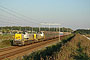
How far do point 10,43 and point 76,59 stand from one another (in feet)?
57.6

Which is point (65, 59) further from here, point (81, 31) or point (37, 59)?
point (81, 31)

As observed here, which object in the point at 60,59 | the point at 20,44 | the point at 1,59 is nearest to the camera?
the point at 60,59

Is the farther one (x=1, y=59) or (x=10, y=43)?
(x=10, y=43)

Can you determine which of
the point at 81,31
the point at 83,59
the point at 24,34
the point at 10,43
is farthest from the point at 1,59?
the point at 81,31

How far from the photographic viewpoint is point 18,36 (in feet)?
77.4

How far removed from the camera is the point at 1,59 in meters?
12.3

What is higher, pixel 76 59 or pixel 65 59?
pixel 65 59

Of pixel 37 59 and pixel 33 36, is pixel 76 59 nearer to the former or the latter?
pixel 37 59

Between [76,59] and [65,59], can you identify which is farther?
[76,59]

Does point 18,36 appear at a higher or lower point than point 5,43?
higher

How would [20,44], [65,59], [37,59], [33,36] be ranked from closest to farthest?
[65,59]
[37,59]
[20,44]
[33,36]

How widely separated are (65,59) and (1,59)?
24.5 feet

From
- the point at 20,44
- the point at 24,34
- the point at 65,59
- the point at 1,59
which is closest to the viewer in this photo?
the point at 65,59

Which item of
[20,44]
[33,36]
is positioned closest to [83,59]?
[20,44]
